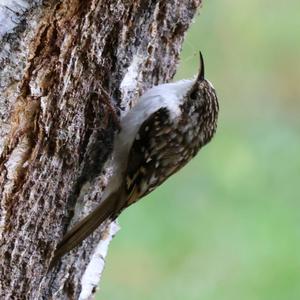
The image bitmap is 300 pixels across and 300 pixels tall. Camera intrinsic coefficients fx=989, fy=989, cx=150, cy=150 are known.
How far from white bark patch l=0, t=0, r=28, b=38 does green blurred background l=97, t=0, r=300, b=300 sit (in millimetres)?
1822

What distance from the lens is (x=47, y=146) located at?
220 centimetres

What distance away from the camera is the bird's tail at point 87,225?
2350mm

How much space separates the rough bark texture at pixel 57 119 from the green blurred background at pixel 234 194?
4.65 feet

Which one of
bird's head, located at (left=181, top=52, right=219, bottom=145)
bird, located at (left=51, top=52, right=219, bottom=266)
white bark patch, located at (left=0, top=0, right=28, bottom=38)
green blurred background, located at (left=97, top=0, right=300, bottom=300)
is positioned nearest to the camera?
white bark patch, located at (left=0, top=0, right=28, bottom=38)

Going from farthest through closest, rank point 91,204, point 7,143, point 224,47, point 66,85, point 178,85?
point 224,47 < point 178,85 < point 91,204 < point 66,85 < point 7,143

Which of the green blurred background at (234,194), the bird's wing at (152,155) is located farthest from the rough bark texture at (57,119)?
the green blurred background at (234,194)

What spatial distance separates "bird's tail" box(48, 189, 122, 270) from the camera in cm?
235

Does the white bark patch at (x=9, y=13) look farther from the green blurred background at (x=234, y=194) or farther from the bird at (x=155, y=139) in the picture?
the green blurred background at (x=234, y=194)

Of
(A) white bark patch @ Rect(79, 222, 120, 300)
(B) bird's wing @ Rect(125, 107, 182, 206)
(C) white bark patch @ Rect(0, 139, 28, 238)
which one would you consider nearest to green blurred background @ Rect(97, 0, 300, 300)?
(B) bird's wing @ Rect(125, 107, 182, 206)

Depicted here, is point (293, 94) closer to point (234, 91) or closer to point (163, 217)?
point (234, 91)

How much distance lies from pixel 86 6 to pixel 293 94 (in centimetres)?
291

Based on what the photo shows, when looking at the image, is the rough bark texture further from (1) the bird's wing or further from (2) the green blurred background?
(2) the green blurred background

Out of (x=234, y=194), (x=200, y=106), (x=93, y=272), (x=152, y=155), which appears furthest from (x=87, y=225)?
(x=234, y=194)

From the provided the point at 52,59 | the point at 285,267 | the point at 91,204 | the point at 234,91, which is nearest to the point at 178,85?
the point at 91,204
